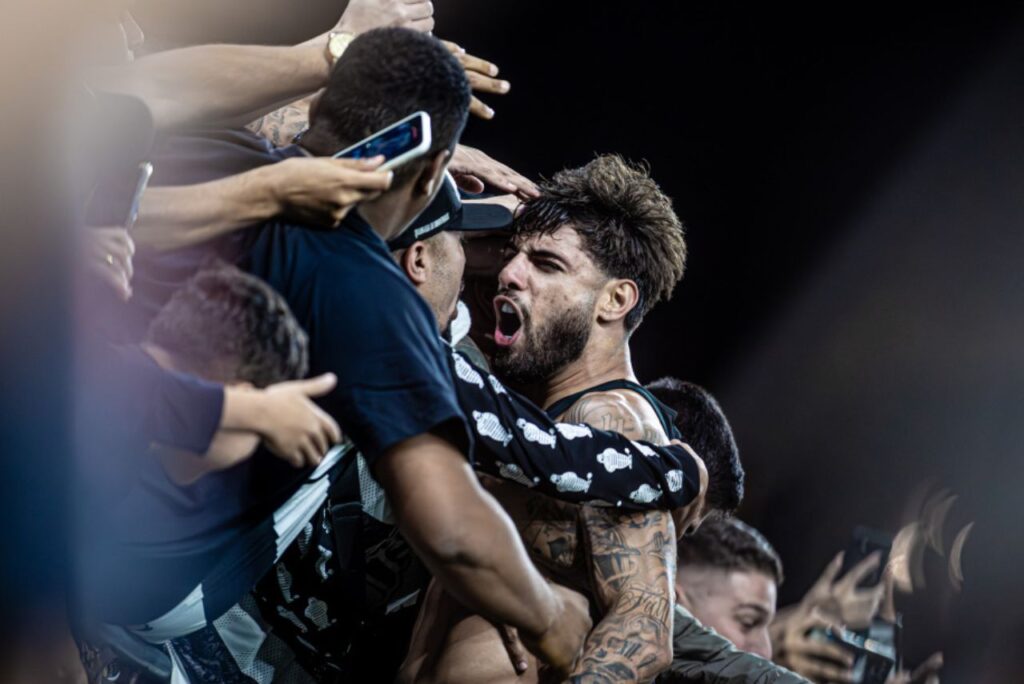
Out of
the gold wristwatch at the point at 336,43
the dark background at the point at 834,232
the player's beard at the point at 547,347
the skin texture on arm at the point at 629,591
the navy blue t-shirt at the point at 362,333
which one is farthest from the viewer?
the dark background at the point at 834,232

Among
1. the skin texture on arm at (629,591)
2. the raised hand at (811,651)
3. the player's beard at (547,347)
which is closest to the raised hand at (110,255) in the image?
the skin texture on arm at (629,591)

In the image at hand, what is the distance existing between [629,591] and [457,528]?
618mm

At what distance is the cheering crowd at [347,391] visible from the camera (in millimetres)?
1353

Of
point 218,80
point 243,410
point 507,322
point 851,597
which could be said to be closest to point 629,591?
point 507,322

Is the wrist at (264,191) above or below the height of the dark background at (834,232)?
above

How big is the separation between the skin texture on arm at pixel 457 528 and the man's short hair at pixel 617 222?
3.15 feet

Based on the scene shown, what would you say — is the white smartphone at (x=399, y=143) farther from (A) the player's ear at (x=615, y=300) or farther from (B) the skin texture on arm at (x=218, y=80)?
(A) the player's ear at (x=615, y=300)

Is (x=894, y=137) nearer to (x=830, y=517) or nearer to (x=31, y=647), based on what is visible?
(x=830, y=517)

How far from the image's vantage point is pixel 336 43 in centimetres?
170

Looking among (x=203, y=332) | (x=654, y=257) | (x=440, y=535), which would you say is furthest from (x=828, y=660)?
(x=203, y=332)

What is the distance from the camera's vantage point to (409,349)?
145cm

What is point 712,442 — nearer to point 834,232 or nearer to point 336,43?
point 336,43

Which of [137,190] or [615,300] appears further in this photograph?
[615,300]

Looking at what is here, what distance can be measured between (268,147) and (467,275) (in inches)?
40.6
